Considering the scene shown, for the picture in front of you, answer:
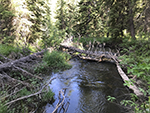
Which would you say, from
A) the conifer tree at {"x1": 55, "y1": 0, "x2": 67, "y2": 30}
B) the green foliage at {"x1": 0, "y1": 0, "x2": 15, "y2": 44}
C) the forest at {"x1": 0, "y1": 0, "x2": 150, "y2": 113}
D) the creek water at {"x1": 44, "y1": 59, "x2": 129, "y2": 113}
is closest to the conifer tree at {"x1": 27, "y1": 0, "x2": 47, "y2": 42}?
the forest at {"x1": 0, "y1": 0, "x2": 150, "y2": 113}

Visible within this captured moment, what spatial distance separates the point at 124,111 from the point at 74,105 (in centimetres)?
183

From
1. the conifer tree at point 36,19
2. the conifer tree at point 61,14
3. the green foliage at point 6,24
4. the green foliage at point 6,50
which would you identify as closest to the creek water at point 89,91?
the green foliage at point 6,50

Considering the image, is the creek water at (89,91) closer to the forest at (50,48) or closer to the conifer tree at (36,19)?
the forest at (50,48)

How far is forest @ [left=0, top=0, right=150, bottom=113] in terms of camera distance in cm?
350

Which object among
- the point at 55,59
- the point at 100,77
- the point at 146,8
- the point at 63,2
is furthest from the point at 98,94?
the point at 63,2

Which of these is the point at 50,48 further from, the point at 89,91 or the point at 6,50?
the point at 89,91

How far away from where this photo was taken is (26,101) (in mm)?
3789

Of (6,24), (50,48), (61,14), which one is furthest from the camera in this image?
(61,14)

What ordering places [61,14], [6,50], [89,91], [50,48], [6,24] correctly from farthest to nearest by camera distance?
[61,14] → [50,48] → [6,24] → [6,50] → [89,91]

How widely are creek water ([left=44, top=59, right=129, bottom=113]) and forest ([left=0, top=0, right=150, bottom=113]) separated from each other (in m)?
0.40

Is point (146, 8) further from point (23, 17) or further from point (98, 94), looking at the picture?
point (23, 17)

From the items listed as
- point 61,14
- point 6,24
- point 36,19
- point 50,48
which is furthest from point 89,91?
point 61,14

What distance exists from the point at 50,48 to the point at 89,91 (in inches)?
243

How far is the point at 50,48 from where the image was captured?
9539 mm
